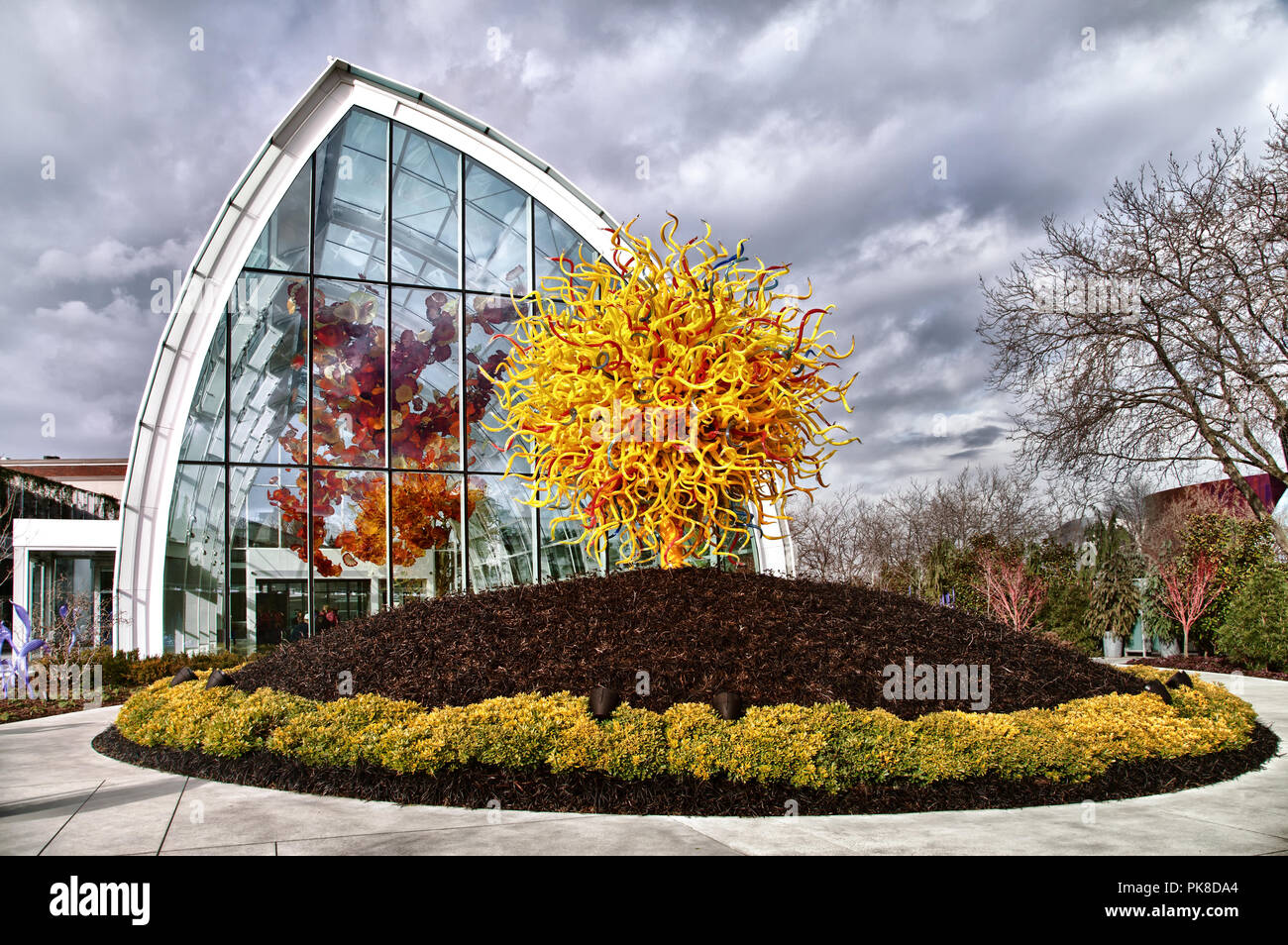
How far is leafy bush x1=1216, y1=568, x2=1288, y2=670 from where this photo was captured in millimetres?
14102

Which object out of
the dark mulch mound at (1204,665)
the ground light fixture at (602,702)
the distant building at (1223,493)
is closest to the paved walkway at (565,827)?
the ground light fixture at (602,702)

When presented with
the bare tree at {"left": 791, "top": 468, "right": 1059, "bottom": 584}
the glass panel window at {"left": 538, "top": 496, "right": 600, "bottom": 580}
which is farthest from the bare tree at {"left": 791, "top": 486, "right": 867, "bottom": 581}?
the glass panel window at {"left": 538, "top": 496, "right": 600, "bottom": 580}

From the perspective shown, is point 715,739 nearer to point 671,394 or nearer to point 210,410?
point 671,394

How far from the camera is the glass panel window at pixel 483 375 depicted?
1468cm

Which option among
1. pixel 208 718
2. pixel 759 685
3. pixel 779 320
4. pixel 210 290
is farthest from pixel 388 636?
pixel 210 290

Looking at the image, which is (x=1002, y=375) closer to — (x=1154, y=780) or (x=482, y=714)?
(x=1154, y=780)

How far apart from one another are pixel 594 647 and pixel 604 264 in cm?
386

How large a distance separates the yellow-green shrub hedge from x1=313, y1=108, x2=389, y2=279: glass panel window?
971cm

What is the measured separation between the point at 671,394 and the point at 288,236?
9313 mm

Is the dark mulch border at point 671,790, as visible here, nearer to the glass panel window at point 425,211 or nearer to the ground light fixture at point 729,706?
the ground light fixture at point 729,706

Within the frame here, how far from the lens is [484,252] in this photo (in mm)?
15203

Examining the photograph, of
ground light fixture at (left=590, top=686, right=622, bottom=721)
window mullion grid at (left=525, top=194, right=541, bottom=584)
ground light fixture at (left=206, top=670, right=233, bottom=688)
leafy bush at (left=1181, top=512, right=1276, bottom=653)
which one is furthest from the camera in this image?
leafy bush at (left=1181, top=512, right=1276, bottom=653)

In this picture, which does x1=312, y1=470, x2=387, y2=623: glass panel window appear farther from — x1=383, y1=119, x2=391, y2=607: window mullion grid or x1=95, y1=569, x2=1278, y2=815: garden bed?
x1=95, y1=569, x2=1278, y2=815: garden bed
